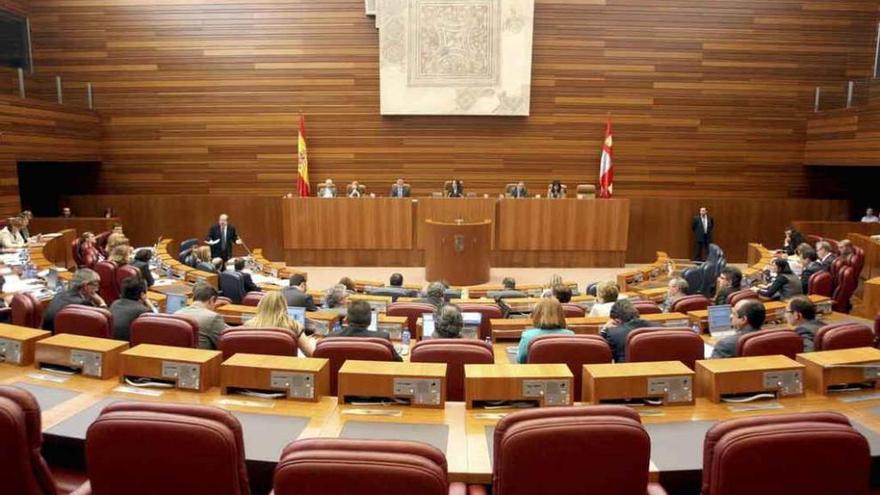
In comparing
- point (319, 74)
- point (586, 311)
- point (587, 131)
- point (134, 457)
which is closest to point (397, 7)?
point (319, 74)

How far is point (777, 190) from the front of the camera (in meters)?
13.9

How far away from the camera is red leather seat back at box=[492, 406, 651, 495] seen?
1916mm

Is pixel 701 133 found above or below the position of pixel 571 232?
above

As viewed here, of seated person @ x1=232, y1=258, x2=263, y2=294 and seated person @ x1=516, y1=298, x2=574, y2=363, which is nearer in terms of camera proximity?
seated person @ x1=516, y1=298, x2=574, y2=363

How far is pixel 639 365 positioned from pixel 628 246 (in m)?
Result: 10.8

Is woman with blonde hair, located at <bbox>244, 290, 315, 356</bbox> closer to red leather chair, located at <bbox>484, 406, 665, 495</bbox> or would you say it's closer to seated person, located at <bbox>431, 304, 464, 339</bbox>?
seated person, located at <bbox>431, 304, 464, 339</bbox>

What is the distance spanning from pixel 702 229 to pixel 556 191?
10.1ft

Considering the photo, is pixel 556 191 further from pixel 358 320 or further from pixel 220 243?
pixel 358 320

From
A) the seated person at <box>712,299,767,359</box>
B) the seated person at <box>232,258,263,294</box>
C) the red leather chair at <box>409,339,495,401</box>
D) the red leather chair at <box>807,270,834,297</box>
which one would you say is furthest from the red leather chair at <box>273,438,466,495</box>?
the red leather chair at <box>807,270,834,297</box>

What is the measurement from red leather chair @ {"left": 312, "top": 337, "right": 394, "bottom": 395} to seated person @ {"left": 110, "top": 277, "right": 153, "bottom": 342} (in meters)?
1.81

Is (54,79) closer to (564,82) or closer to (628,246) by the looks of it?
(564,82)

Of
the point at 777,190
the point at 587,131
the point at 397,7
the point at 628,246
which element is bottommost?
the point at 628,246

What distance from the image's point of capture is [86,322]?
4.24 metres

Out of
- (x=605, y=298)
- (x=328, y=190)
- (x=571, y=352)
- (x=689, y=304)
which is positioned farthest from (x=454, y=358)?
(x=328, y=190)
